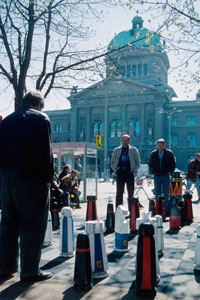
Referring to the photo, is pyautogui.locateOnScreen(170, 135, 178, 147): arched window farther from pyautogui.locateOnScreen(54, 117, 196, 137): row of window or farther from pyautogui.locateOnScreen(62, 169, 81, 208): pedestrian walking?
pyautogui.locateOnScreen(62, 169, 81, 208): pedestrian walking

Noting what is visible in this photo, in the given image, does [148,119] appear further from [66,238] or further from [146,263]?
[146,263]

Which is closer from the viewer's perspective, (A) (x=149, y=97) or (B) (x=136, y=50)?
(B) (x=136, y=50)

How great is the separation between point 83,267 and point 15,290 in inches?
29.5

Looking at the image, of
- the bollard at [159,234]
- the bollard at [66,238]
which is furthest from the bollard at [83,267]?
the bollard at [159,234]

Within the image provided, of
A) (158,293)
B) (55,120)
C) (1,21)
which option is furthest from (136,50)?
(55,120)

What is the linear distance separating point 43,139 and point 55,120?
2861 inches

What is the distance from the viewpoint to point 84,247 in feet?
11.9

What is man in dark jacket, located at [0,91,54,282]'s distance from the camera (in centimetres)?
373

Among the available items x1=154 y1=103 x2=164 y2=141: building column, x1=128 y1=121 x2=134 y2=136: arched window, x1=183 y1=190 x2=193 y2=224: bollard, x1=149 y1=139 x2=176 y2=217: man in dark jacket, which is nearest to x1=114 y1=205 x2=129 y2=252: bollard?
x1=183 y1=190 x2=193 y2=224: bollard

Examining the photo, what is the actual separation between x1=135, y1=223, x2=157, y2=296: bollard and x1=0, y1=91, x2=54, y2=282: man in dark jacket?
1.14m

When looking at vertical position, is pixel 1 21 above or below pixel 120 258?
above

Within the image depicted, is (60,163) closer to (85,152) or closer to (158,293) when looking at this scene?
(85,152)

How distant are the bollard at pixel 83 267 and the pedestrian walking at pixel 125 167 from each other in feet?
15.2

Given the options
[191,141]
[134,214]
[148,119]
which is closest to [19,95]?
[134,214]
